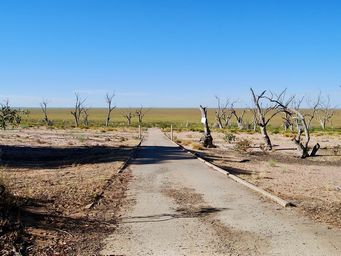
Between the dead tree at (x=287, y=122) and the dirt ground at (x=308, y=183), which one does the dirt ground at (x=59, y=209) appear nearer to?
the dirt ground at (x=308, y=183)

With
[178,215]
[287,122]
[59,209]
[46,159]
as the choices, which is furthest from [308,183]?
[287,122]

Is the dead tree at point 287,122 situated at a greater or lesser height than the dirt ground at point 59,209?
greater

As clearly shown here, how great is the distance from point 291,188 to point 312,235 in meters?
7.11

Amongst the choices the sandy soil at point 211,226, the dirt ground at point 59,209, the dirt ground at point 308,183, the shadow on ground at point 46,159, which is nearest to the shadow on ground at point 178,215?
the sandy soil at point 211,226

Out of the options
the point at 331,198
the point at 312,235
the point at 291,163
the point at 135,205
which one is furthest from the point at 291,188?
the point at 291,163

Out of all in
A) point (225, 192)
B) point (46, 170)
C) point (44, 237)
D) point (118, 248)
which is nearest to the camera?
→ point (118, 248)

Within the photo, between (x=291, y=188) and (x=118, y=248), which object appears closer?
(x=118, y=248)

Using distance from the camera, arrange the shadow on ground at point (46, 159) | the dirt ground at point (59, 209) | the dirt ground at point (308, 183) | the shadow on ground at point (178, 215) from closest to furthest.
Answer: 1. the dirt ground at point (59, 209)
2. the shadow on ground at point (178, 215)
3. the dirt ground at point (308, 183)
4. the shadow on ground at point (46, 159)

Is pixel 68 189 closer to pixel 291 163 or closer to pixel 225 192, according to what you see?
pixel 225 192

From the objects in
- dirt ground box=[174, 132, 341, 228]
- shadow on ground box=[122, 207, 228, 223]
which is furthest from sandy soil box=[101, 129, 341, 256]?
dirt ground box=[174, 132, 341, 228]

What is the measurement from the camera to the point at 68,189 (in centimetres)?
1342

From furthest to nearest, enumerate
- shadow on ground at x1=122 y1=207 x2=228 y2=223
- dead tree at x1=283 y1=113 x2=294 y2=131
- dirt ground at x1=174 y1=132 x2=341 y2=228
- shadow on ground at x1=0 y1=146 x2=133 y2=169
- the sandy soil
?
dead tree at x1=283 y1=113 x2=294 y2=131
shadow on ground at x1=0 y1=146 x2=133 y2=169
dirt ground at x1=174 y1=132 x2=341 y2=228
shadow on ground at x1=122 y1=207 x2=228 y2=223
the sandy soil

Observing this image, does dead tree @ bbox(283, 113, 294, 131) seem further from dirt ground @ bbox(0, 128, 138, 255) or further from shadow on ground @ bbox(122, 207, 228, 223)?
shadow on ground @ bbox(122, 207, 228, 223)

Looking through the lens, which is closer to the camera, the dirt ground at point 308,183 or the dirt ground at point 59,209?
the dirt ground at point 59,209
